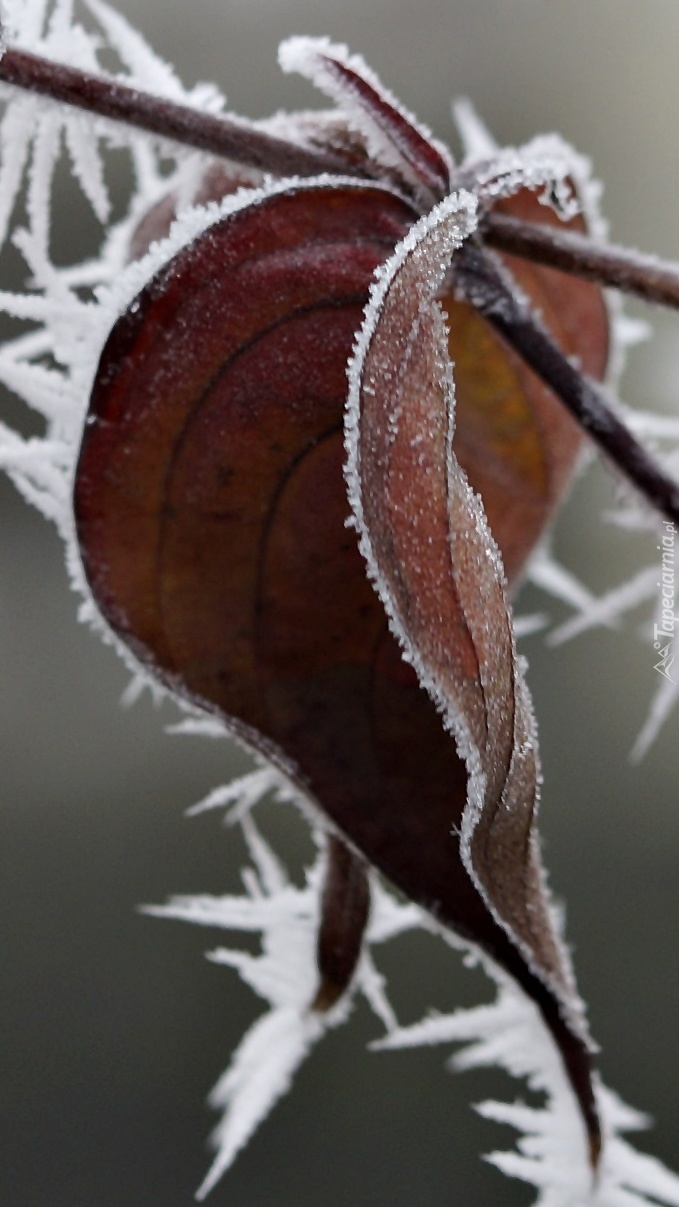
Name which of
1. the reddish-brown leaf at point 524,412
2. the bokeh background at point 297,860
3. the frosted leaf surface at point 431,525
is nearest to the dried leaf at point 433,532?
the frosted leaf surface at point 431,525

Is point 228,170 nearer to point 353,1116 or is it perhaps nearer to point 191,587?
point 191,587

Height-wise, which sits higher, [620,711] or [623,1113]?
[620,711]

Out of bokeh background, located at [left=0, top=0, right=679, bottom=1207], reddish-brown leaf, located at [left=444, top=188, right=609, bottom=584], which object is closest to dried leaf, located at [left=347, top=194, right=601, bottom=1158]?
reddish-brown leaf, located at [left=444, top=188, right=609, bottom=584]

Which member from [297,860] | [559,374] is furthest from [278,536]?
[297,860]

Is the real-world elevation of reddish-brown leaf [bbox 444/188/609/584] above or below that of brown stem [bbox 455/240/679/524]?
above

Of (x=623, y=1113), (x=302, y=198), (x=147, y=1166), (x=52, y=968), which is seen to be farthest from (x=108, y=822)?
(x=302, y=198)

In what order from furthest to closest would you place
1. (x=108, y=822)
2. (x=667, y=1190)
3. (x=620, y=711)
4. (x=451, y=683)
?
(x=108, y=822)
(x=620, y=711)
(x=667, y=1190)
(x=451, y=683)

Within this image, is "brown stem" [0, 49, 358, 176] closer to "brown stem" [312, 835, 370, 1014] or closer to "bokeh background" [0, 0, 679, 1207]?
"brown stem" [312, 835, 370, 1014]
